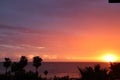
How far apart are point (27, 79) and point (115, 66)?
105ft

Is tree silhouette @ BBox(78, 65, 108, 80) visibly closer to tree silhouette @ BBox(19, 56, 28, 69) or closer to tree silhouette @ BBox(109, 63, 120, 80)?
tree silhouette @ BBox(109, 63, 120, 80)

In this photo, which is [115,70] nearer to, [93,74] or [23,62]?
[93,74]

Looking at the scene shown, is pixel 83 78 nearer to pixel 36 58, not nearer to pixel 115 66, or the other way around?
pixel 115 66

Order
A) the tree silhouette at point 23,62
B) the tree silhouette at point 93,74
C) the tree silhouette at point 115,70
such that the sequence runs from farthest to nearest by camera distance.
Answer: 1. the tree silhouette at point 23,62
2. the tree silhouette at point 115,70
3. the tree silhouette at point 93,74

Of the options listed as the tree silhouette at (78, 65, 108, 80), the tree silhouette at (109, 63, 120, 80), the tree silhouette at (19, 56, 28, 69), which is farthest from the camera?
the tree silhouette at (19, 56, 28, 69)

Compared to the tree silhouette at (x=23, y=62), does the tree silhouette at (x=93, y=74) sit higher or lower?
lower

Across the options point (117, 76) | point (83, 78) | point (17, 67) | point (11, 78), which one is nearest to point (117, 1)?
point (83, 78)

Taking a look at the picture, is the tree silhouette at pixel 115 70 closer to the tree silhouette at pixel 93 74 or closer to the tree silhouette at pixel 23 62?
the tree silhouette at pixel 93 74

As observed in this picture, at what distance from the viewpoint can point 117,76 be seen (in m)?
33.3

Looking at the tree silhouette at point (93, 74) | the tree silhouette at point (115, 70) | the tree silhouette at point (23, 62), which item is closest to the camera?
the tree silhouette at point (93, 74)

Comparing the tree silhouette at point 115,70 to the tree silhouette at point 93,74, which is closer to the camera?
the tree silhouette at point 93,74

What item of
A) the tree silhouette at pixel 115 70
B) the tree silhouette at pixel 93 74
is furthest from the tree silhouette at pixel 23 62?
the tree silhouette at pixel 93 74

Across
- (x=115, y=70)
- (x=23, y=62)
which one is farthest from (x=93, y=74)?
(x=23, y=62)

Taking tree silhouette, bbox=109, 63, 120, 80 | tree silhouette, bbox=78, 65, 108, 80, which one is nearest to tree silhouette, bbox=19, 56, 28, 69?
tree silhouette, bbox=109, 63, 120, 80
